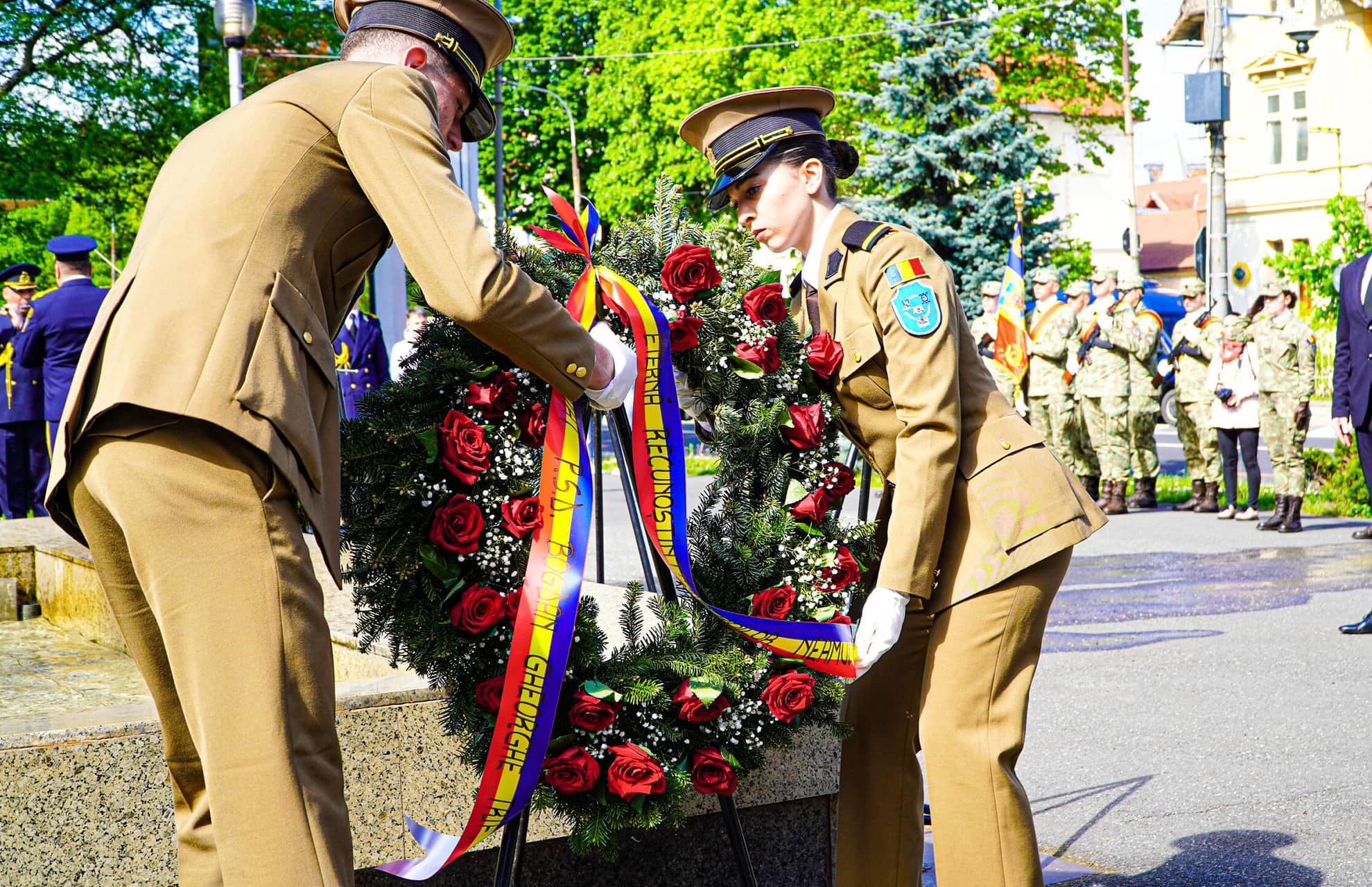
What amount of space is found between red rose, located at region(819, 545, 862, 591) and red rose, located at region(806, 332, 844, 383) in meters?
0.44

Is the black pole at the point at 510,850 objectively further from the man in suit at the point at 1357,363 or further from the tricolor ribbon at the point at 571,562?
the man in suit at the point at 1357,363

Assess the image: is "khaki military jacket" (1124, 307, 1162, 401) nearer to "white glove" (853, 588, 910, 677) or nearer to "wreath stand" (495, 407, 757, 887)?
"wreath stand" (495, 407, 757, 887)

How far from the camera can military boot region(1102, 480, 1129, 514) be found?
14742mm

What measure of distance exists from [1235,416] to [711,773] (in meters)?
11.7

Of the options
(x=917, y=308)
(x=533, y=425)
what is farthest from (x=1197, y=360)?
(x=533, y=425)

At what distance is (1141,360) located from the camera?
1496cm

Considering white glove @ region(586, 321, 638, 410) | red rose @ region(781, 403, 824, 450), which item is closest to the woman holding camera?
red rose @ region(781, 403, 824, 450)

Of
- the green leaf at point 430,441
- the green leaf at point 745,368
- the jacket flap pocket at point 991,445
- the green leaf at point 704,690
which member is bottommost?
the green leaf at point 704,690

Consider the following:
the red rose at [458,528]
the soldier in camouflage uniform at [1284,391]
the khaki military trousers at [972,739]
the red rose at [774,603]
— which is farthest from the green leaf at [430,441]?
the soldier in camouflage uniform at [1284,391]

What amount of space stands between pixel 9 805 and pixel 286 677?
39.3 inches

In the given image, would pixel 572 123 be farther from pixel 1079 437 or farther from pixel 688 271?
pixel 688 271

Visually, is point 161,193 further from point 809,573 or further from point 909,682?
point 909,682

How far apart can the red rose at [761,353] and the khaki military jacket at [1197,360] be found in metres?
12.4

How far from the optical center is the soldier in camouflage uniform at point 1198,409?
14414 millimetres
